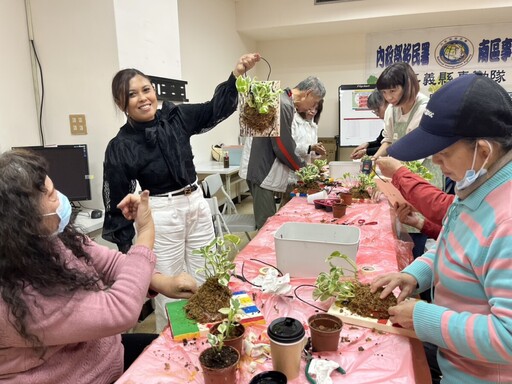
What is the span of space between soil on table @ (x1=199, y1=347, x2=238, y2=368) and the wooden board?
0.37 meters

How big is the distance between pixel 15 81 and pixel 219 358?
8.31ft

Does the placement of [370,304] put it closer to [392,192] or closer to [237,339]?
[237,339]

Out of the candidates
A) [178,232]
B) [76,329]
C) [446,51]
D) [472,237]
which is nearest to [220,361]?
[76,329]

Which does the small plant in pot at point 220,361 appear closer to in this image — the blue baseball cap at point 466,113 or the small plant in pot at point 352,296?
the small plant in pot at point 352,296

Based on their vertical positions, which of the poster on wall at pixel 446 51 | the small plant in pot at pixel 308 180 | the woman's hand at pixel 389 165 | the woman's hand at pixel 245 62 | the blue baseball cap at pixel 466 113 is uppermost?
the poster on wall at pixel 446 51

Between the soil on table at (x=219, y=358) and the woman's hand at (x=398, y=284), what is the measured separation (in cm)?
52

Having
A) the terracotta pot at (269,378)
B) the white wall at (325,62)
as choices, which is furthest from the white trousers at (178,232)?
the white wall at (325,62)

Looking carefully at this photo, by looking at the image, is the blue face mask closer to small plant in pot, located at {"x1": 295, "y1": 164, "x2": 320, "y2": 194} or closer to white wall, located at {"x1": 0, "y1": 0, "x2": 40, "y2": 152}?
white wall, located at {"x1": 0, "y1": 0, "x2": 40, "y2": 152}

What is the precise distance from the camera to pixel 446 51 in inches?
216

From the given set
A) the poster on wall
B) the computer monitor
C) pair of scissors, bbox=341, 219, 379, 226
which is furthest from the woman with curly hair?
the poster on wall

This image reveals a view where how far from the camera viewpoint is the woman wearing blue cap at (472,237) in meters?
0.79

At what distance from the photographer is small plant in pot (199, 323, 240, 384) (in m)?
0.81

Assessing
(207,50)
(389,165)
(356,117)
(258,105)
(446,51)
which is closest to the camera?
(389,165)

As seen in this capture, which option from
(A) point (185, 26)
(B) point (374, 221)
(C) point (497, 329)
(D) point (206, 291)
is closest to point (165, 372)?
(D) point (206, 291)
